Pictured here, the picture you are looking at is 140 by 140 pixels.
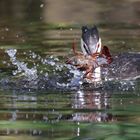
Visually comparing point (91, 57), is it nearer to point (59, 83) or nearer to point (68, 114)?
point (59, 83)

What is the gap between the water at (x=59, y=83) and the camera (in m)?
4.86

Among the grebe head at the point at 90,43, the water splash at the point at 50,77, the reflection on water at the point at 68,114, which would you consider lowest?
the reflection on water at the point at 68,114

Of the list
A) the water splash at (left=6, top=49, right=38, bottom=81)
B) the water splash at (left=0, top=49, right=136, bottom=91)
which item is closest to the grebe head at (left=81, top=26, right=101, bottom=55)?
the water splash at (left=0, top=49, right=136, bottom=91)

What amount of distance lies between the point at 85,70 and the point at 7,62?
1450 millimetres

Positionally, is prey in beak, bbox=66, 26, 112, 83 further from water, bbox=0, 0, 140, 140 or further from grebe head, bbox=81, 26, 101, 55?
water, bbox=0, 0, 140, 140

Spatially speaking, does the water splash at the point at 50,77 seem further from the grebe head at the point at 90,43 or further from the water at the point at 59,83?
the grebe head at the point at 90,43

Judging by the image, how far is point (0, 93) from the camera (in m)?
6.50

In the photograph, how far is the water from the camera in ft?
16.0

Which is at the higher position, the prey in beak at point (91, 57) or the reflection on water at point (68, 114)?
the prey in beak at point (91, 57)

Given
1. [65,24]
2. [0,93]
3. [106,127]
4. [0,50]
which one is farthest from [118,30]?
[106,127]

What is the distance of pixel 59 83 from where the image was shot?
6.91 metres

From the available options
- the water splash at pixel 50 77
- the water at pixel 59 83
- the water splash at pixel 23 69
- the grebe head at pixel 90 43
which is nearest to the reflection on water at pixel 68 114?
the water at pixel 59 83

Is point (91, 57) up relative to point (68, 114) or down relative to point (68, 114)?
up

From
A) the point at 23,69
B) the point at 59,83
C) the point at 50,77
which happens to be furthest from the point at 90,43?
the point at 23,69
